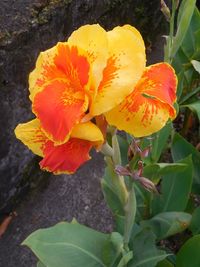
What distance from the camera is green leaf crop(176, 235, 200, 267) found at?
1.16m

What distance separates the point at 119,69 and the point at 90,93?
0.05 meters

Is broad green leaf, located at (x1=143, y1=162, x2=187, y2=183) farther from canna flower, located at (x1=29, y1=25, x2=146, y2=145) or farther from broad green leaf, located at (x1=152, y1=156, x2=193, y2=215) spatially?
canna flower, located at (x1=29, y1=25, x2=146, y2=145)

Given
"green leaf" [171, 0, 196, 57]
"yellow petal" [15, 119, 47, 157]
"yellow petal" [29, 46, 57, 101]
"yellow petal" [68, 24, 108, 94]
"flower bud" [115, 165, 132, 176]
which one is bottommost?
"flower bud" [115, 165, 132, 176]

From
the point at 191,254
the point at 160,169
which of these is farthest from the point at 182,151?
the point at 191,254

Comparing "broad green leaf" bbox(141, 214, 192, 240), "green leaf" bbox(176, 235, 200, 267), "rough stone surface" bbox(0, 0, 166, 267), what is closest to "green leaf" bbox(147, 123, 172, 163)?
"broad green leaf" bbox(141, 214, 192, 240)

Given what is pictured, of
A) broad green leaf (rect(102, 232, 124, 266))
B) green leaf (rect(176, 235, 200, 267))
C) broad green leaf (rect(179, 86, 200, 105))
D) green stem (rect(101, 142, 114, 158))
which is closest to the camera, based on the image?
green stem (rect(101, 142, 114, 158))

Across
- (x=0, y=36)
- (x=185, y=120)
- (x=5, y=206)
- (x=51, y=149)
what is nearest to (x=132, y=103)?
(x=51, y=149)

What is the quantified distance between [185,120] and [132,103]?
1.28 m

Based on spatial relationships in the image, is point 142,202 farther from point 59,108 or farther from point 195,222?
point 59,108

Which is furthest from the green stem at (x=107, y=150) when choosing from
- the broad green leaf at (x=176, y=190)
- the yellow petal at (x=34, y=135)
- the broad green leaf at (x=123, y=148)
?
the broad green leaf at (x=123, y=148)

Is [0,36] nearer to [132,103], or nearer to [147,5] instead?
[132,103]

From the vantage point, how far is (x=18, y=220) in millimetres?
1633

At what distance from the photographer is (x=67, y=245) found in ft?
3.54

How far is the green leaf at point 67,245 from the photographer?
1.05m
